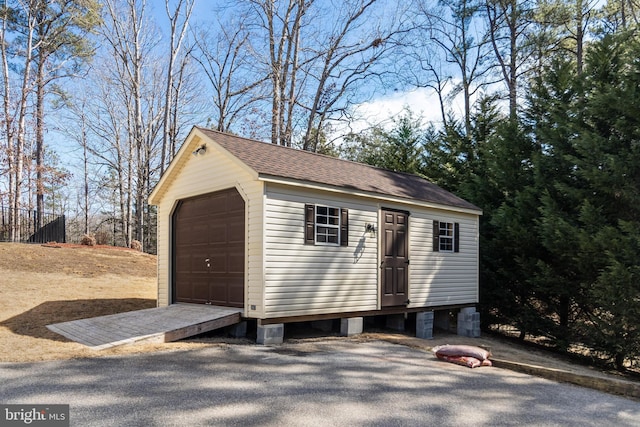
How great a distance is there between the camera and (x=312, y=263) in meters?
8.32

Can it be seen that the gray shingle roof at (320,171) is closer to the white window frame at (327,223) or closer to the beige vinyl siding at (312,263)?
the beige vinyl siding at (312,263)

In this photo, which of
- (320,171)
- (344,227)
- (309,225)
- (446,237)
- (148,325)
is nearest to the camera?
(148,325)

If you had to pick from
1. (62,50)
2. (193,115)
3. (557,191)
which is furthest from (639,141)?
(62,50)

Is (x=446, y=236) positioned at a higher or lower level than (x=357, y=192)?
lower

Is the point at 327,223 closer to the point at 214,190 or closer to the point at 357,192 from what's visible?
the point at 357,192

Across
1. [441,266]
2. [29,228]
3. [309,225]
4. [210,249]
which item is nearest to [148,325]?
[210,249]

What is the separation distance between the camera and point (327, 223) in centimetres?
865

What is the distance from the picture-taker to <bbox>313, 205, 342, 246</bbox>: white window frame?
27.7ft

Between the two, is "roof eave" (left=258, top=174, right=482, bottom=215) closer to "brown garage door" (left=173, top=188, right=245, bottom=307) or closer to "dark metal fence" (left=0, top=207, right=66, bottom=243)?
"brown garage door" (left=173, top=188, right=245, bottom=307)

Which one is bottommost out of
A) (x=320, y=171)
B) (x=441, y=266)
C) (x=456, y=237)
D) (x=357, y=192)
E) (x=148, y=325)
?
(x=148, y=325)

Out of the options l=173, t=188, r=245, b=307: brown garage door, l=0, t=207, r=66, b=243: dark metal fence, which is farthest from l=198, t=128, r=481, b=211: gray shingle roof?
l=0, t=207, r=66, b=243: dark metal fence

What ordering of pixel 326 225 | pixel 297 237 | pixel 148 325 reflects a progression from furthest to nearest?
1. pixel 326 225
2. pixel 297 237
3. pixel 148 325

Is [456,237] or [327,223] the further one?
[456,237]

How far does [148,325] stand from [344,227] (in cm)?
388
